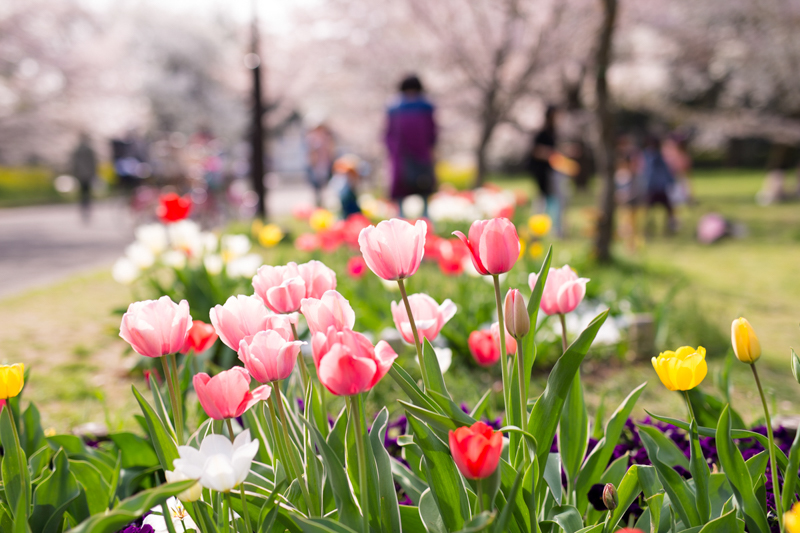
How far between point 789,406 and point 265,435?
8.29ft

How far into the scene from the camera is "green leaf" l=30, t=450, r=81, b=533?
1270mm

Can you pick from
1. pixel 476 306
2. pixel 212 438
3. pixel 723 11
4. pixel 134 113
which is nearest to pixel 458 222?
pixel 476 306

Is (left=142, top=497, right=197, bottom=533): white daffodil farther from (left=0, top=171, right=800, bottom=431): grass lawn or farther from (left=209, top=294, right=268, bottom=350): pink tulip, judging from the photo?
(left=0, top=171, right=800, bottom=431): grass lawn

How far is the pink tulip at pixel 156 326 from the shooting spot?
3.43 feet

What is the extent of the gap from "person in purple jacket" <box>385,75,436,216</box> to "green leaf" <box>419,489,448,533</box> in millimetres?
5306

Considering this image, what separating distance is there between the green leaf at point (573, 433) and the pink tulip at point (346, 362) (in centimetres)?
65

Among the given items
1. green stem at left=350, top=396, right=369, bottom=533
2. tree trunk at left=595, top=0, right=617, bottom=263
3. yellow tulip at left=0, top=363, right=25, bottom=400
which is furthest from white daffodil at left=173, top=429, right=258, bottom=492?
tree trunk at left=595, top=0, right=617, bottom=263

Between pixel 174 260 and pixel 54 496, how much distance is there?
89.2 inches

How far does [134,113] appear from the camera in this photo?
20.7 meters

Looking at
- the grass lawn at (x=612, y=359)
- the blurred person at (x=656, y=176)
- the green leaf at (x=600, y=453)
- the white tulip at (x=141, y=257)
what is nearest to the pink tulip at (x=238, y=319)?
the green leaf at (x=600, y=453)

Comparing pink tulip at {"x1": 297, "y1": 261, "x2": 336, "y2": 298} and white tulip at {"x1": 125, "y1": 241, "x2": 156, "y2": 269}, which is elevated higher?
pink tulip at {"x1": 297, "y1": 261, "x2": 336, "y2": 298}

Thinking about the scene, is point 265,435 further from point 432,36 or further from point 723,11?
point 723,11

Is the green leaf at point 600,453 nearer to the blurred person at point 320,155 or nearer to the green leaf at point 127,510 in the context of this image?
the green leaf at point 127,510

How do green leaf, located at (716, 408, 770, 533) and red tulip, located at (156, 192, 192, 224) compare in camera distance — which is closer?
green leaf, located at (716, 408, 770, 533)
